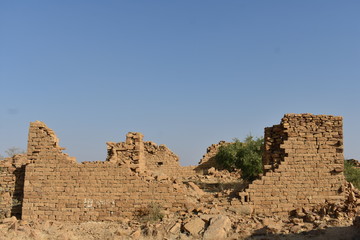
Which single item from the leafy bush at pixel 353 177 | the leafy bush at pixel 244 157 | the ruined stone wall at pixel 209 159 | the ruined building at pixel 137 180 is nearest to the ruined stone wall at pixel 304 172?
the ruined building at pixel 137 180

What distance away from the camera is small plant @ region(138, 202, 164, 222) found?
33.5ft

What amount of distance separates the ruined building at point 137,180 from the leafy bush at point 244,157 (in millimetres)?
7320

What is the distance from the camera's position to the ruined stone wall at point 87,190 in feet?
35.1

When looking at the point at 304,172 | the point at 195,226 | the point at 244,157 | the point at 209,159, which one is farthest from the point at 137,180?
the point at 209,159

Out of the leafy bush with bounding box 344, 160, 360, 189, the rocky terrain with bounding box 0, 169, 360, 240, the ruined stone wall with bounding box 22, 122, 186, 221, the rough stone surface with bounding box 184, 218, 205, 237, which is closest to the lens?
the rocky terrain with bounding box 0, 169, 360, 240

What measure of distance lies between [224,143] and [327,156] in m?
12.2

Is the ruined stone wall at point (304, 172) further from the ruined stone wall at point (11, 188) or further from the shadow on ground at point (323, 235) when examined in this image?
the ruined stone wall at point (11, 188)

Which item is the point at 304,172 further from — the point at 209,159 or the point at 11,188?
the point at 209,159

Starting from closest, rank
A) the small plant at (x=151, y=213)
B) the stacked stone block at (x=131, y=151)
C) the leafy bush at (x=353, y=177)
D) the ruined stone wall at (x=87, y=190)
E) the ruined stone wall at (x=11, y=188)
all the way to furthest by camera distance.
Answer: the small plant at (x=151, y=213) → the ruined stone wall at (x=87, y=190) → the ruined stone wall at (x=11, y=188) → the stacked stone block at (x=131, y=151) → the leafy bush at (x=353, y=177)

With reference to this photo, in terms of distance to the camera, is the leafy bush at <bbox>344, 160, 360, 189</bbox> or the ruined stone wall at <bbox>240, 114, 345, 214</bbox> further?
the leafy bush at <bbox>344, 160, 360, 189</bbox>

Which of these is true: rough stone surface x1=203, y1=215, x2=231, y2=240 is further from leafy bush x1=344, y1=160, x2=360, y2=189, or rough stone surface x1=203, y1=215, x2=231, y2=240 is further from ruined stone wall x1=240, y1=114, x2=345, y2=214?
leafy bush x1=344, y1=160, x2=360, y2=189

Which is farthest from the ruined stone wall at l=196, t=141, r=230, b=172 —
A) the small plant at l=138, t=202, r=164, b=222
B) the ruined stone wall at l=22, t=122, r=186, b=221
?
the small plant at l=138, t=202, r=164, b=222

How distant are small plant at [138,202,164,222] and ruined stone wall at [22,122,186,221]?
0.15 meters

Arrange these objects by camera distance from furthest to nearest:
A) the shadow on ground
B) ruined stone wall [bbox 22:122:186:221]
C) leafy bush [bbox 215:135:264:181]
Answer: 1. leafy bush [bbox 215:135:264:181]
2. ruined stone wall [bbox 22:122:186:221]
3. the shadow on ground
